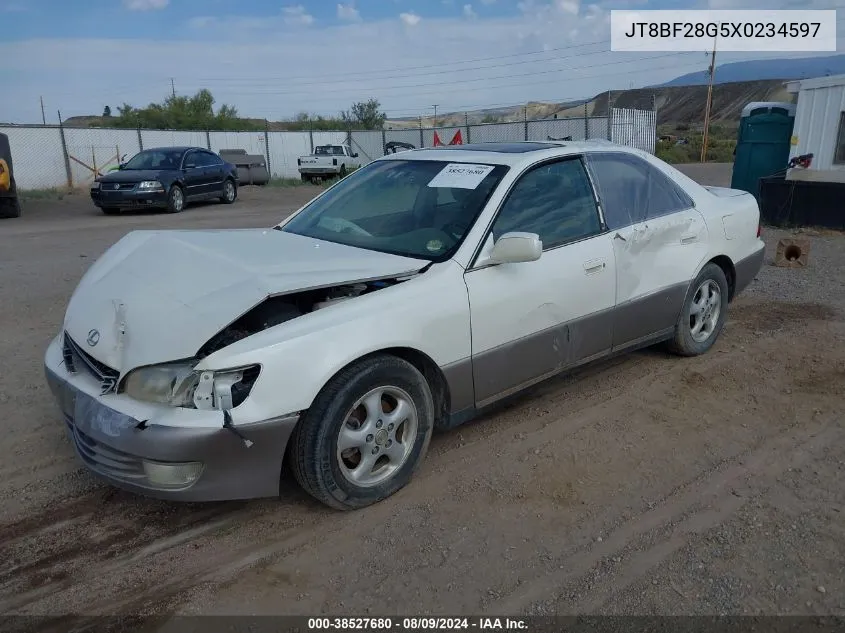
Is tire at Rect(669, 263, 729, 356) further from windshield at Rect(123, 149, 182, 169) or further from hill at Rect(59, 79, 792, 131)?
hill at Rect(59, 79, 792, 131)

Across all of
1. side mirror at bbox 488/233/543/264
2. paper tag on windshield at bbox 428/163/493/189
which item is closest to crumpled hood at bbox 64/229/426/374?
side mirror at bbox 488/233/543/264

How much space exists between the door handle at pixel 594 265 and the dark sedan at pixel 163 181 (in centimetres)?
1406

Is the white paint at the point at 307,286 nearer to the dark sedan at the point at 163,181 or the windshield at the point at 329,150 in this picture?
the dark sedan at the point at 163,181

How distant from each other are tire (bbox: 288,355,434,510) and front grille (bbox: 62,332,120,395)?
0.84 m

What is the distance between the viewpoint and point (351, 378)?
119 inches

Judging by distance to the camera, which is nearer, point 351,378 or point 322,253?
point 351,378

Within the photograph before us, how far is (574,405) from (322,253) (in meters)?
1.92

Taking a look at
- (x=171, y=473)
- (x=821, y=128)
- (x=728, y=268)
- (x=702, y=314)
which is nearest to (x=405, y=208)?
(x=171, y=473)

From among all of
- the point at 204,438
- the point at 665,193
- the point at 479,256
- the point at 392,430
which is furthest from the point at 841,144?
the point at 204,438

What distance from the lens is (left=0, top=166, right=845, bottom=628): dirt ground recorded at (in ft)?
8.71

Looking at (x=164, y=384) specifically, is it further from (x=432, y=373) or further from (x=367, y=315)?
(x=432, y=373)

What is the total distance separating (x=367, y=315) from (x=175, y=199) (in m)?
14.9

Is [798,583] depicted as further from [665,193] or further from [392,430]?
[665,193]

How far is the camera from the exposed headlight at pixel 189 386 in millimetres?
2781
